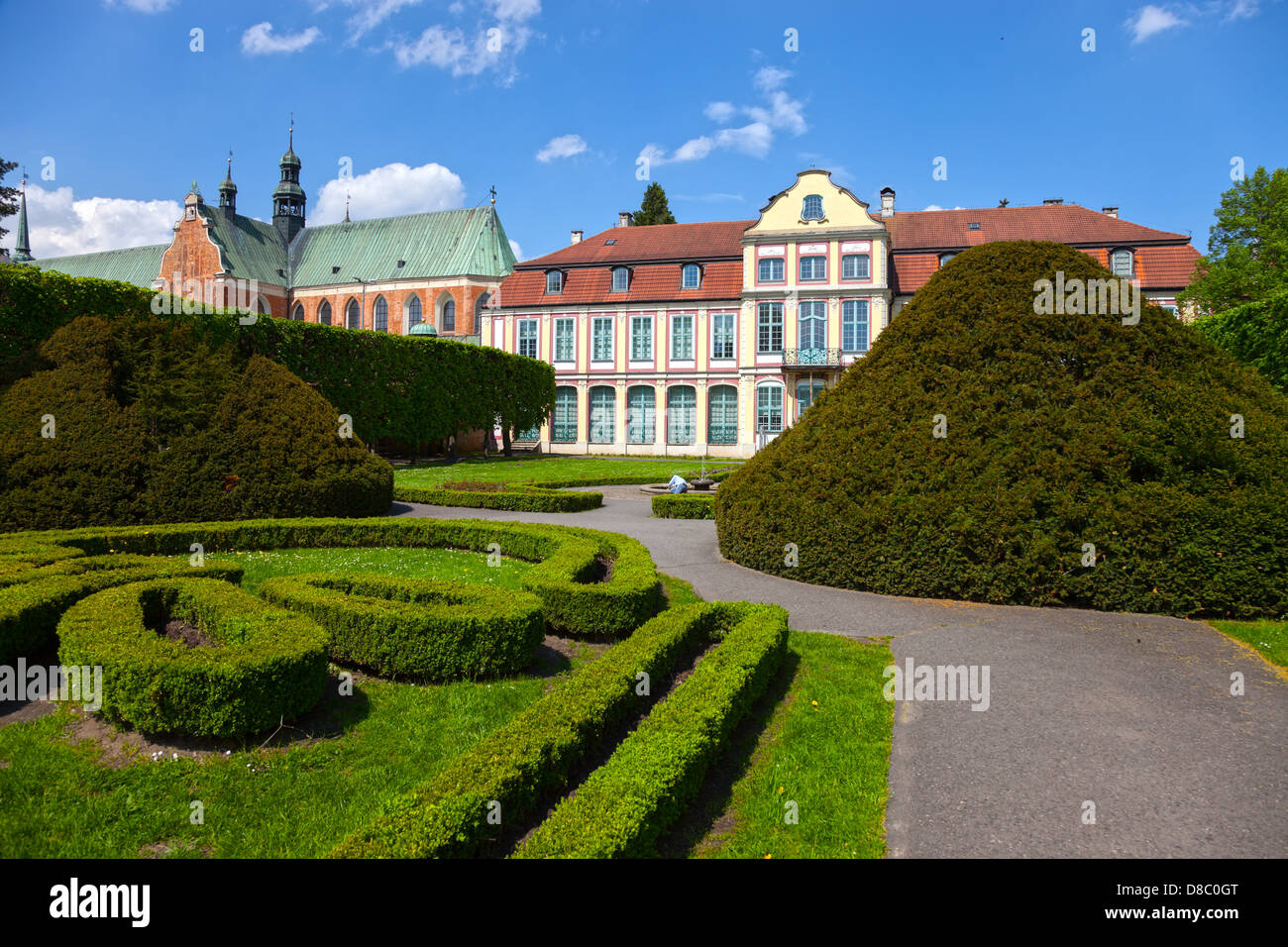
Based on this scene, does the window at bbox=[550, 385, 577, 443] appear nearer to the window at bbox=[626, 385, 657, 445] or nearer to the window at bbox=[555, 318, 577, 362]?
the window at bbox=[555, 318, 577, 362]

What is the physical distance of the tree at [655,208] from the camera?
5900 cm

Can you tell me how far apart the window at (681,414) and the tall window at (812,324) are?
A: 7050 millimetres

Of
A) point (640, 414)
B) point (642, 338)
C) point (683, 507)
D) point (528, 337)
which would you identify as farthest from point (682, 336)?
point (683, 507)

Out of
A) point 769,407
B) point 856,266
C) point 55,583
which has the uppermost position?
point 856,266

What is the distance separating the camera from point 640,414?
45688 mm

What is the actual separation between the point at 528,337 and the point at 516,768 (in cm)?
4452

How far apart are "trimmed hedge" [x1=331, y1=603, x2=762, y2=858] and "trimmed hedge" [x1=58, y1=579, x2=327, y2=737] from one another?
4.95 feet

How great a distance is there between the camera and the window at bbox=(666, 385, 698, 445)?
4494cm

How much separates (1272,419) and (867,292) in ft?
112

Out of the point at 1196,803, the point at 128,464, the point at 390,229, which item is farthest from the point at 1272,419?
the point at 390,229

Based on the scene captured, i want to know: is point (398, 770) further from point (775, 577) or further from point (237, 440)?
point (237, 440)

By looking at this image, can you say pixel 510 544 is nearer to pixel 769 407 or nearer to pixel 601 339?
pixel 769 407

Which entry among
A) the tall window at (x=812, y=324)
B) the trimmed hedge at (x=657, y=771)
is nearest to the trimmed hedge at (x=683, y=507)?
the trimmed hedge at (x=657, y=771)

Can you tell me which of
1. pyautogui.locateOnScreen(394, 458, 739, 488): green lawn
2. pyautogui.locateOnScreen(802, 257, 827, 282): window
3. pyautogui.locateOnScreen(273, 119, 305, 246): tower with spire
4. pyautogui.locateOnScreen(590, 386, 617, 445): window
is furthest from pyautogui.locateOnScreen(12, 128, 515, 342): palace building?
pyautogui.locateOnScreen(394, 458, 739, 488): green lawn
